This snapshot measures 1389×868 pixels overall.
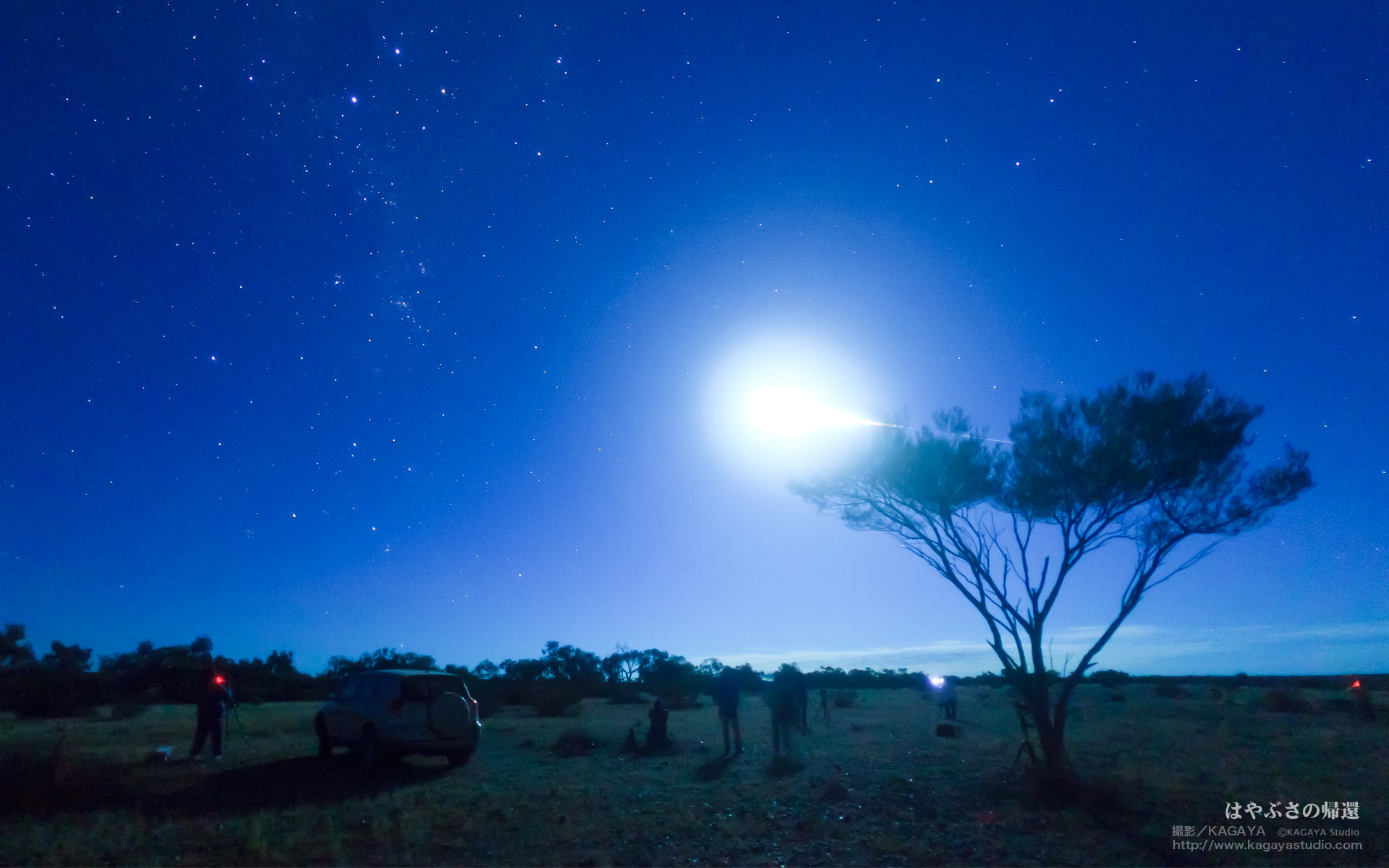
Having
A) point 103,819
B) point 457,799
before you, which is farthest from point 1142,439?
point 103,819

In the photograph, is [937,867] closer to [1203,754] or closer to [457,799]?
[457,799]

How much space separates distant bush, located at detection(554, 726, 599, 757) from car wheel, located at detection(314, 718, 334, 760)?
15.7ft

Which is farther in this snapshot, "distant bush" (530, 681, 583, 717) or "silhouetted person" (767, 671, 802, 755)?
"distant bush" (530, 681, 583, 717)

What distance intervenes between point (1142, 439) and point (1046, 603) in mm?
3393

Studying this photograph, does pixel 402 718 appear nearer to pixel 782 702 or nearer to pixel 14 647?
pixel 782 702

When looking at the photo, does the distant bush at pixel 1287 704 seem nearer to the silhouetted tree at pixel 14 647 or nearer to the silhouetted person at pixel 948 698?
the silhouetted person at pixel 948 698

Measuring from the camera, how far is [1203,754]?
16.9 m

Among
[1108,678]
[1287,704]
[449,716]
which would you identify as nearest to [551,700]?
[449,716]

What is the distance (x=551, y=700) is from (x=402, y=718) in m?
19.9

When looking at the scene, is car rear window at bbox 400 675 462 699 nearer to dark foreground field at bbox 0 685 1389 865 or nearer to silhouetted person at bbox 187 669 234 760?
dark foreground field at bbox 0 685 1389 865

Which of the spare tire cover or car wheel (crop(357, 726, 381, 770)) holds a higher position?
the spare tire cover

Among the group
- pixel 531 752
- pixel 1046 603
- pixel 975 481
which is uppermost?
pixel 975 481

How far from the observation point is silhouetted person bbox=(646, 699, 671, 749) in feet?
62.0

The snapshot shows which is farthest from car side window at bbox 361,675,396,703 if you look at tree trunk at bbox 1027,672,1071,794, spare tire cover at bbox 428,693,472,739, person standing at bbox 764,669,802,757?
tree trunk at bbox 1027,672,1071,794
